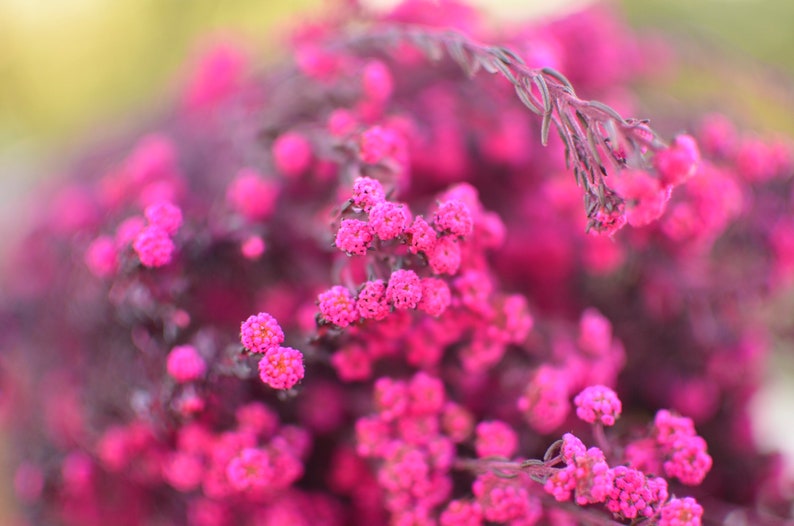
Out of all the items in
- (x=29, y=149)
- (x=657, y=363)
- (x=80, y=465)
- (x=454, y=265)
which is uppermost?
(x=29, y=149)

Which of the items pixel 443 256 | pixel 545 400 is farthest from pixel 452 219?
pixel 545 400

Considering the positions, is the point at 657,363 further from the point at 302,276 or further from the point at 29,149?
the point at 29,149

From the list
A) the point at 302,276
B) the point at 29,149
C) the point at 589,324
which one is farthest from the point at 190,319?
the point at 29,149

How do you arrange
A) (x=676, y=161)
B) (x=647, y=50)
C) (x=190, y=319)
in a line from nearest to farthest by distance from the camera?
(x=676, y=161)
(x=190, y=319)
(x=647, y=50)

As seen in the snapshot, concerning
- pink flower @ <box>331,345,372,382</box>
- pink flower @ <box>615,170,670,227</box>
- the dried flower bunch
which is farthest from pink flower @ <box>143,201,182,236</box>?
pink flower @ <box>615,170,670,227</box>

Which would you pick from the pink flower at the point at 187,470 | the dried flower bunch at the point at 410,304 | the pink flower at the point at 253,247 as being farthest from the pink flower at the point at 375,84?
the pink flower at the point at 187,470

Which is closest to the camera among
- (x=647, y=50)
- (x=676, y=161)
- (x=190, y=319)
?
(x=676, y=161)

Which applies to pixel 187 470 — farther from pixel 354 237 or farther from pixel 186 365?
pixel 354 237
